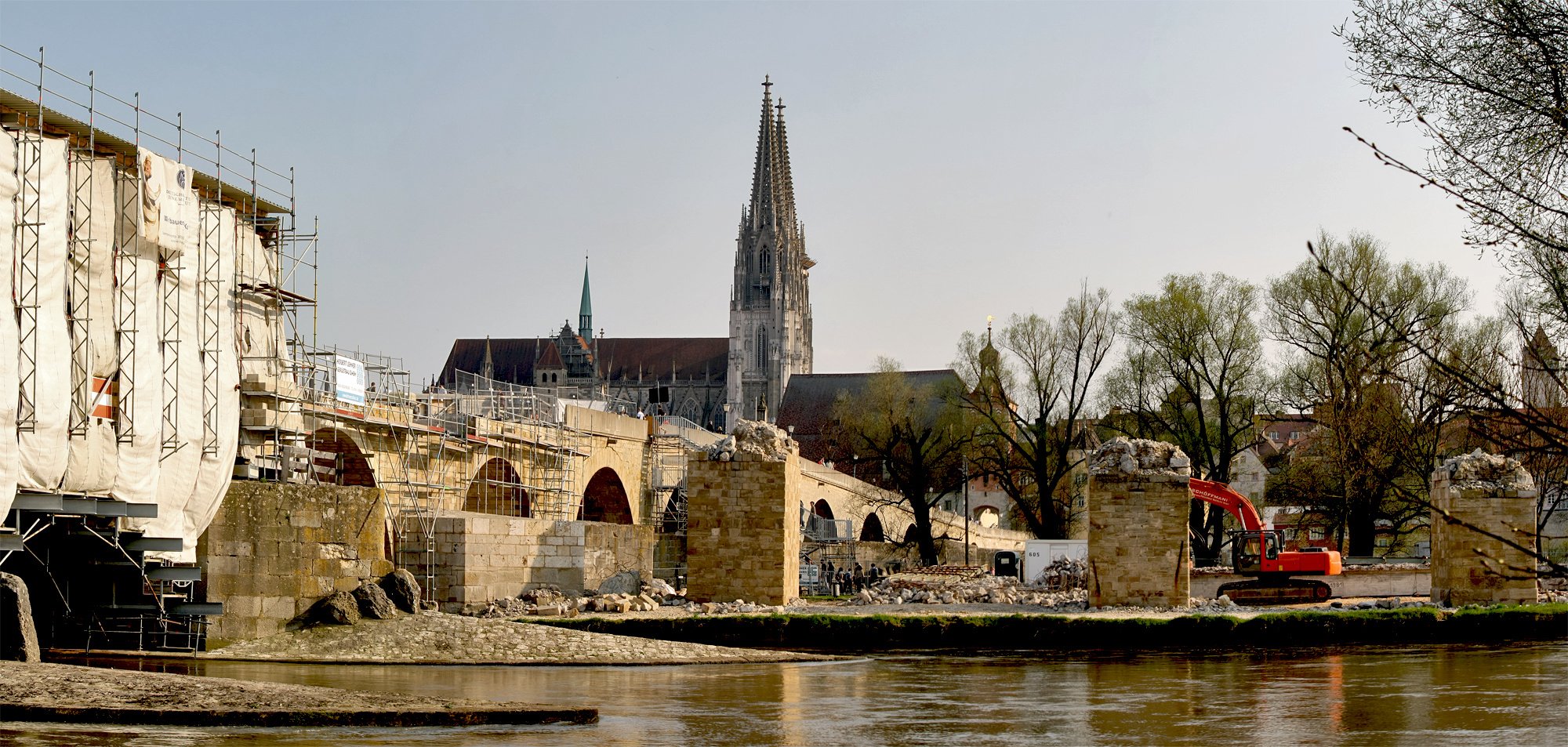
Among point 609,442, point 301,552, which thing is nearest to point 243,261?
point 301,552

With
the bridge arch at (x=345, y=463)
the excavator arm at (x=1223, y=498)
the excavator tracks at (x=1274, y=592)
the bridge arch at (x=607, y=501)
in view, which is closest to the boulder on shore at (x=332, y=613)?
the bridge arch at (x=345, y=463)

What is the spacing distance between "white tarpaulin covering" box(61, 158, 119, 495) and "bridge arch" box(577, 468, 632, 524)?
64.3ft

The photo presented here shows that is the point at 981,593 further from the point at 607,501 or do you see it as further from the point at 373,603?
the point at 373,603

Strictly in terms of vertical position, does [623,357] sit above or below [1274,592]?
above

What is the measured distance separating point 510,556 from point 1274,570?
1514 cm

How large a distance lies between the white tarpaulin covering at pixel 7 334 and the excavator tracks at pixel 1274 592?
21.8 metres

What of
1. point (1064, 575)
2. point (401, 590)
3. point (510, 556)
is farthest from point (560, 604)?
point (1064, 575)

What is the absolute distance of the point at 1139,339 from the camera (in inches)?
1567

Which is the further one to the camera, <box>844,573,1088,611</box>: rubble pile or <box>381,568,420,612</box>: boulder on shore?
<box>844,573,1088,611</box>: rubble pile

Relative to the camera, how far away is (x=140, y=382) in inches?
680

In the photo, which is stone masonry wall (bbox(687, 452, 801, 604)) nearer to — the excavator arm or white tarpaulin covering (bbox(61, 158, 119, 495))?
the excavator arm

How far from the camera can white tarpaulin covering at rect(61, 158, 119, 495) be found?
1614 centimetres

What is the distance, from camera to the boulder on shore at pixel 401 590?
1842 cm

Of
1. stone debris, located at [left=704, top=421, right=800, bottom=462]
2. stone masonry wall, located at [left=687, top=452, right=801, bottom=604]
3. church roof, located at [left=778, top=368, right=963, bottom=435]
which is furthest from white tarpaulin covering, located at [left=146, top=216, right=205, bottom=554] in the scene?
church roof, located at [left=778, top=368, right=963, bottom=435]
